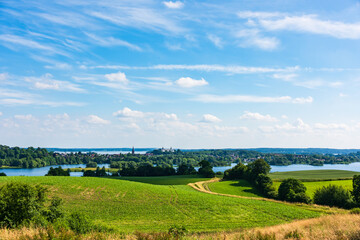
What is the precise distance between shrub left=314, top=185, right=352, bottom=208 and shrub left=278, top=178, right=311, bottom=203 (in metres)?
2.34

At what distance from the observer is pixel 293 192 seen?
55594mm

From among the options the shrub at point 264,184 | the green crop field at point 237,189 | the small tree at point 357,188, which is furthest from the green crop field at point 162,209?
the green crop field at point 237,189

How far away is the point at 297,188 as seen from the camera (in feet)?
187

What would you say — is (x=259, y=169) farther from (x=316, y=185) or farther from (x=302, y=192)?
(x=302, y=192)

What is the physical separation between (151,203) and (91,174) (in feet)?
256

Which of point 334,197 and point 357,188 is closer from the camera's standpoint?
point 357,188

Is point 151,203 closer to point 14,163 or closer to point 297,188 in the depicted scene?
point 297,188

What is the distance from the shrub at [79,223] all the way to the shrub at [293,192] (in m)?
48.3

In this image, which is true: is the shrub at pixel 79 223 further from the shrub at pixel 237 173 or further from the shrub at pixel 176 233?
the shrub at pixel 237 173

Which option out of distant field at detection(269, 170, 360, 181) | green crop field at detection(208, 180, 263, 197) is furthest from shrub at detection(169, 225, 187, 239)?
distant field at detection(269, 170, 360, 181)

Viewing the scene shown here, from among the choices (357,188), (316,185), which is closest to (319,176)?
(316,185)

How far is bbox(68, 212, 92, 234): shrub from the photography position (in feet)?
61.8

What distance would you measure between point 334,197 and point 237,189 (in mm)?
25748

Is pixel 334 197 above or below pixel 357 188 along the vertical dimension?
below
